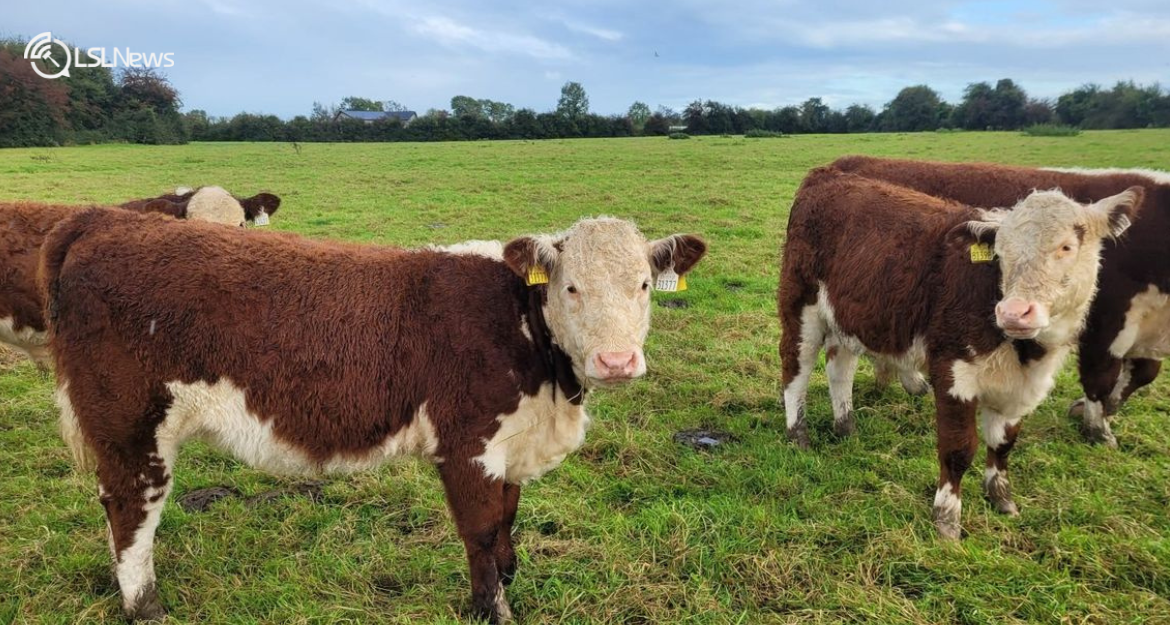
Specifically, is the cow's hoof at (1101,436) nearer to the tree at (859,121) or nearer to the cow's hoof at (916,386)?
the cow's hoof at (916,386)

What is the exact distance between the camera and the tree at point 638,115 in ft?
194

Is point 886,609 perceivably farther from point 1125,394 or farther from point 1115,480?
point 1125,394

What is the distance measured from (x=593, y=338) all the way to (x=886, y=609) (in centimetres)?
203

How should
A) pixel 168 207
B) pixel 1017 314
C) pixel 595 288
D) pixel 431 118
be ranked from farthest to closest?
pixel 431 118, pixel 168 207, pixel 1017 314, pixel 595 288

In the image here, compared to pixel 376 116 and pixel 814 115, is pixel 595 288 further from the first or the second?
pixel 376 116

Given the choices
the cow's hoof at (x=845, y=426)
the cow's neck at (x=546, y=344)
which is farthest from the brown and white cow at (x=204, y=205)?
the cow's hoof at (x=845, y=426)

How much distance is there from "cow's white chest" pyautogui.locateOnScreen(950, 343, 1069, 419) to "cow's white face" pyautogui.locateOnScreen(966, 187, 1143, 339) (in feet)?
0.69

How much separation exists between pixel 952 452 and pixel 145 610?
4.50 meters

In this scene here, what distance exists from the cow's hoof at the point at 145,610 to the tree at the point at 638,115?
56.7 meters

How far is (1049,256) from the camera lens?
373cm

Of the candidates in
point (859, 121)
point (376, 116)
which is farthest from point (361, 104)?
point (859, 121)

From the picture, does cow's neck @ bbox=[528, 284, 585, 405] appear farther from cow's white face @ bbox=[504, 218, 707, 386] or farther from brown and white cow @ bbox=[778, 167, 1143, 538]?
brown and white cow @ bbox=[778, 167, 1143, 538]

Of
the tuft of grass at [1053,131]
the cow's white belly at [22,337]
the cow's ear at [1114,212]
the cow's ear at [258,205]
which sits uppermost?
the tuft of grass at [1053,131]

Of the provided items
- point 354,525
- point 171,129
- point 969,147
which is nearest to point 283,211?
point 354,525
